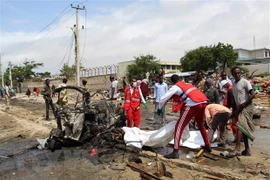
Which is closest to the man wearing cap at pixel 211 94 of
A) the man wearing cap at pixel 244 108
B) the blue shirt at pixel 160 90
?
the blue shirt at pixel 160 90

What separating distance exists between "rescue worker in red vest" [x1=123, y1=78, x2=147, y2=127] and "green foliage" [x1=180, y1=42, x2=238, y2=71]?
3870 centimetres

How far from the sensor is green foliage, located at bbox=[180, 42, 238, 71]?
44312mm

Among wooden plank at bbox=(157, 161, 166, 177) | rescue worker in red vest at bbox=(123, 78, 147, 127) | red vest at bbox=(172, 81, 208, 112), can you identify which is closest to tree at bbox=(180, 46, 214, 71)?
rescue worker in red vest at bbox=(123, 78, 147, 127)

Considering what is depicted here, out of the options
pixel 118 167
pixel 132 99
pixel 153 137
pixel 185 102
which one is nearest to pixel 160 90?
pixel 132 99

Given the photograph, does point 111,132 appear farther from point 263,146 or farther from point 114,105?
point 263,146

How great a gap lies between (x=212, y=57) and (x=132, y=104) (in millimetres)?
39689

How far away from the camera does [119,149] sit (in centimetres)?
640

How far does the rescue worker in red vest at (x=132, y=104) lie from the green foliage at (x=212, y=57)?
38702 mm

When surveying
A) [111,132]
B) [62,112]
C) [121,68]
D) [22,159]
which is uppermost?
[121,68]

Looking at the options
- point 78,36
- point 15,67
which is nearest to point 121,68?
point 15,67

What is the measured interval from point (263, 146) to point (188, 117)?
2.34 meters

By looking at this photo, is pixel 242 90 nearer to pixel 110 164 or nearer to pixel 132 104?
pixel 110 164

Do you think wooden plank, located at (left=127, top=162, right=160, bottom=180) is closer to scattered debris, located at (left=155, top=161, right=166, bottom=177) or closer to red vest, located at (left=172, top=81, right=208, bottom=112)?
scattered debris, located at (left=155, top=161, right=166, bottom=177)

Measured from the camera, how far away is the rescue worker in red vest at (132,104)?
7616 millimetres
